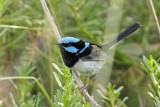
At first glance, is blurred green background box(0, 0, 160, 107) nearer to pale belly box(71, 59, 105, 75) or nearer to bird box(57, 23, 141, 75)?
bird box(57, 23, 141, 75)

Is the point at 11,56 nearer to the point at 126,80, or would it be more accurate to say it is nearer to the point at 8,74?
the point at 8,74

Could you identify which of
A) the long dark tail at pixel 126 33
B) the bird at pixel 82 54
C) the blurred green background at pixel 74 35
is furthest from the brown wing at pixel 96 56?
the blurred green background at pixel 74 35

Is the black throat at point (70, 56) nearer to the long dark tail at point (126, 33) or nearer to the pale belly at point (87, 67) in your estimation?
the pale belly at point (87, 67)

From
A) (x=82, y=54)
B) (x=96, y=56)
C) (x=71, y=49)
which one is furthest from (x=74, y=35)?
(x=71, y=49)

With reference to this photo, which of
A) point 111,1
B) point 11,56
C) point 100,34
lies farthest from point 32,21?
point 111,1

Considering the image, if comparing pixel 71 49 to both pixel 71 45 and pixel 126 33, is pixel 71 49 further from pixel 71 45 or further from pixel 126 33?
pixel 126 33

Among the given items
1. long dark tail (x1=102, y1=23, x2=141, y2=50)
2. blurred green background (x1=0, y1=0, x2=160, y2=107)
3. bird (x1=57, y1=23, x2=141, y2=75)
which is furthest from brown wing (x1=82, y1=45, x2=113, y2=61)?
blurred green background (x1=0, y1=0, x2=160, y2=107)
